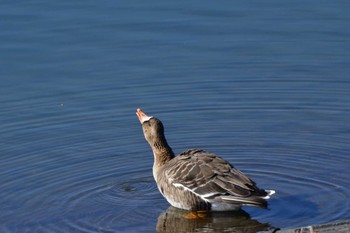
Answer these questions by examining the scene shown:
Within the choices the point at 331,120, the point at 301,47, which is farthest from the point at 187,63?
the point at 331,120

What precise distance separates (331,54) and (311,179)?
5223 millimetres

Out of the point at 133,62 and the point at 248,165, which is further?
the point at 133,62

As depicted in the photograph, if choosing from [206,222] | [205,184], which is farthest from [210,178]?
[206,222]

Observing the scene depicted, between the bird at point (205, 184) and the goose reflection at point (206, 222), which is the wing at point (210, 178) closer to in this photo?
the bird at point (205, 184)

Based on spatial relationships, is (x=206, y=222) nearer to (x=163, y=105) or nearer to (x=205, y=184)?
(x=205, y=184)

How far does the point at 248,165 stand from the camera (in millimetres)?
15820

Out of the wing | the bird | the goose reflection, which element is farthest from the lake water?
the wing

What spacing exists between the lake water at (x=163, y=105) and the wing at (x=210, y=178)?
39 centimetres

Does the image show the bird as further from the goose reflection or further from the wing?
the goose reflection

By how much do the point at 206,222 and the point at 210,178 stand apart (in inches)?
23.0

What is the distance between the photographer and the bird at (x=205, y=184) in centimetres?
1395

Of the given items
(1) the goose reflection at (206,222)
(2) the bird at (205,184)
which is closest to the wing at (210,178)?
(2) the bird at (205,184)

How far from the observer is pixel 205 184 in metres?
14.4

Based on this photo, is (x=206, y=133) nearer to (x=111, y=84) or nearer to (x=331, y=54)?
(x=111, y=84)
